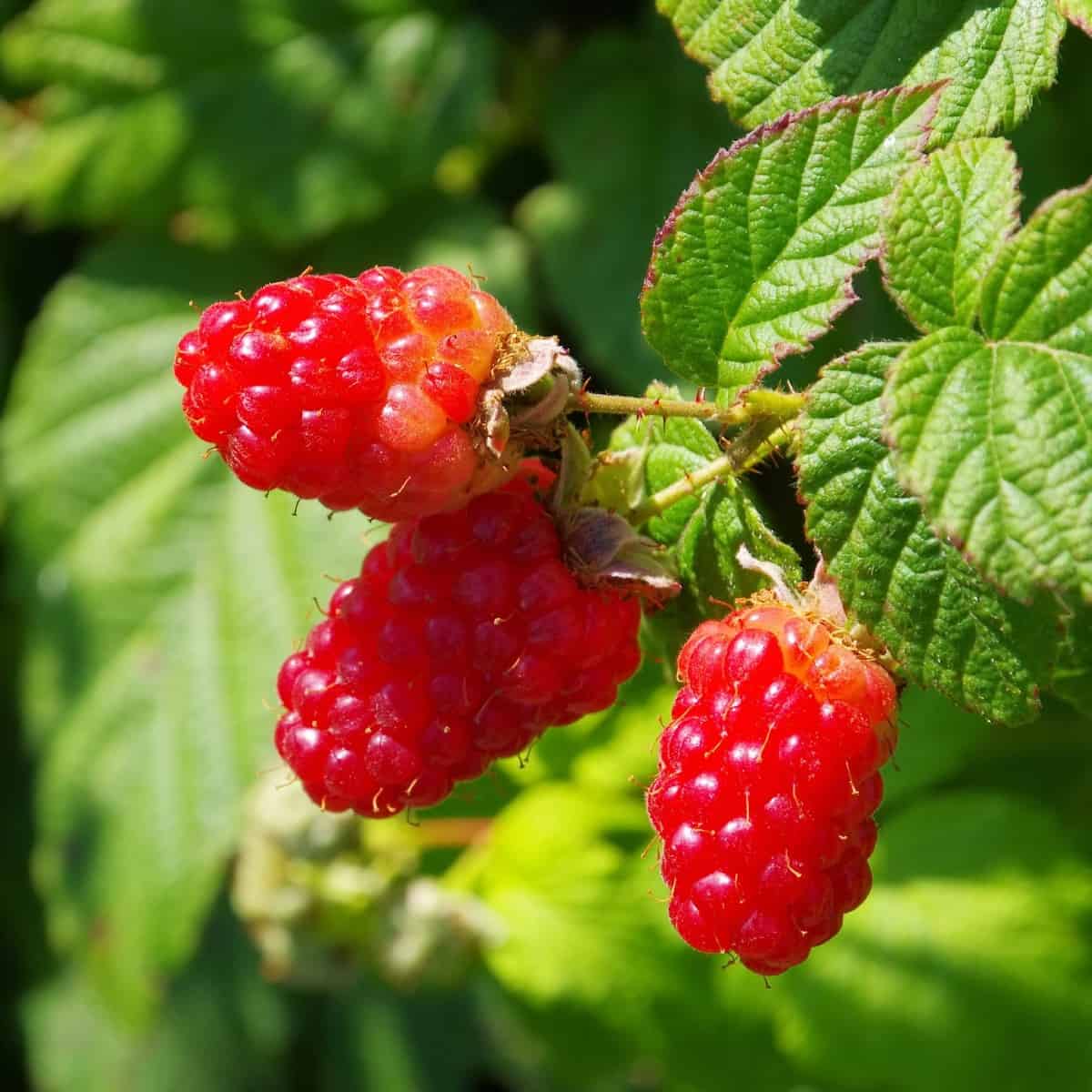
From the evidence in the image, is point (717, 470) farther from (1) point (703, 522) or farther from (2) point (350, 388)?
(2) point (350, 388)

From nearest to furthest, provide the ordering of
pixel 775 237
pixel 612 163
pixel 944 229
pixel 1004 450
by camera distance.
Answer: pixel 1004 450
pixel 944 229
pixel 775 237
pixel 612 163

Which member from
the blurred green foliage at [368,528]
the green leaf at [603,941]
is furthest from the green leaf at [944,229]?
the green leaf at [603,941]

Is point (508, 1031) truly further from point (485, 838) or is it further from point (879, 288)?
point (879, 288)

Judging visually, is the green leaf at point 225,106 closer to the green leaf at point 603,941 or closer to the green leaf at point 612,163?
the green leaf at point 612,163

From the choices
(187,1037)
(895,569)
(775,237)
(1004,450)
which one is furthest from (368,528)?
(187,1037)

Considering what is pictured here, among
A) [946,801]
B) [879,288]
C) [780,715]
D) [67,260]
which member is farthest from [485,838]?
[67,260]

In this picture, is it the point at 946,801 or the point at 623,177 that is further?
the point at 623,177
